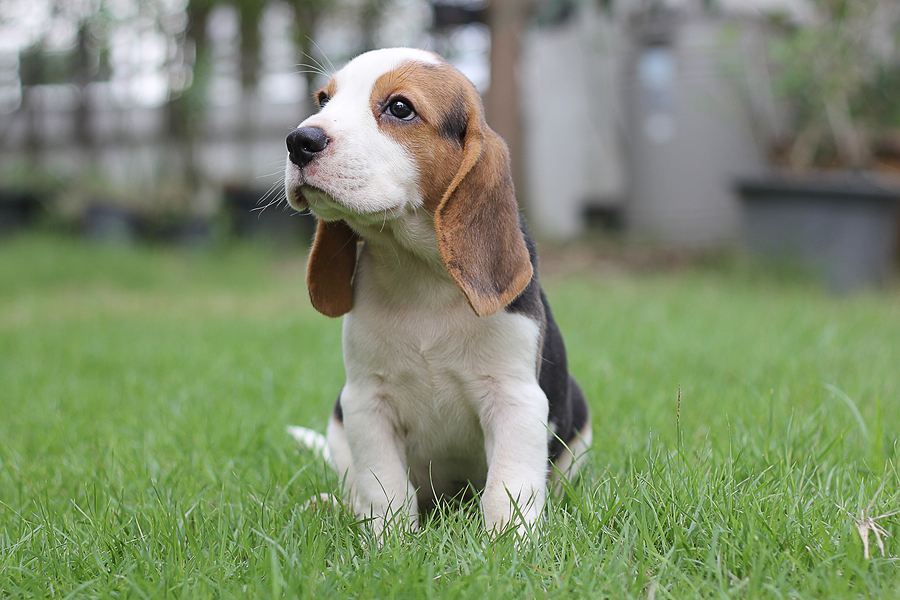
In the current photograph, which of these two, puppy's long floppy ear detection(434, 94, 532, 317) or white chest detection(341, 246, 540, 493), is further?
white chest detection(341, 246, 540, 493)

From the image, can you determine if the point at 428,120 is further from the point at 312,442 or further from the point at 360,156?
the point at 312,442

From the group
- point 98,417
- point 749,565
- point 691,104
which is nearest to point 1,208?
point 98,417

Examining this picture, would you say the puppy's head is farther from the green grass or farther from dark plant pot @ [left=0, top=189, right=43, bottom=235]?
dark plant pot @ [left=0, top=189, right=43, bottom=235]

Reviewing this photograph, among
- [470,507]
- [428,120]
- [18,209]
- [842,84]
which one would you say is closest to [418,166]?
[428,120]

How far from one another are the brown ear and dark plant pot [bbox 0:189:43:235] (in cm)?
897

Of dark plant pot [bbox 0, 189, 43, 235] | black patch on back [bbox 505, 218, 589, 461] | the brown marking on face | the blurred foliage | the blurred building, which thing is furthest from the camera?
dark plant pot [bbox 0, 189, 43, 235]

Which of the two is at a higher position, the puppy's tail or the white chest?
the white chest

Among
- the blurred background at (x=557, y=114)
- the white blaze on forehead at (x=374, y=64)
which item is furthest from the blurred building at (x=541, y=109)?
the white blaze on forehead at (x=374, y=64)

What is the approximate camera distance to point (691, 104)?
848 cm

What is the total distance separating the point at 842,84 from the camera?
6.58 m

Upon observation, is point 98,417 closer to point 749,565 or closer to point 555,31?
point 749,565

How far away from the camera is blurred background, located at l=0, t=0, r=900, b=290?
671 centimetres

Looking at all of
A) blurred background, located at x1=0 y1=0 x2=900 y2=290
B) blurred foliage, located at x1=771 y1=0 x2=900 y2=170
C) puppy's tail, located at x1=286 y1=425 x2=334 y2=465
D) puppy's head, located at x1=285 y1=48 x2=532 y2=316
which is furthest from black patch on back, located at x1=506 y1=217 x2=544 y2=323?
blurred foliage, located at x1=771 y1=0 x2=900 y2=170

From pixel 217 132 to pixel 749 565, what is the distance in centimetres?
1247
